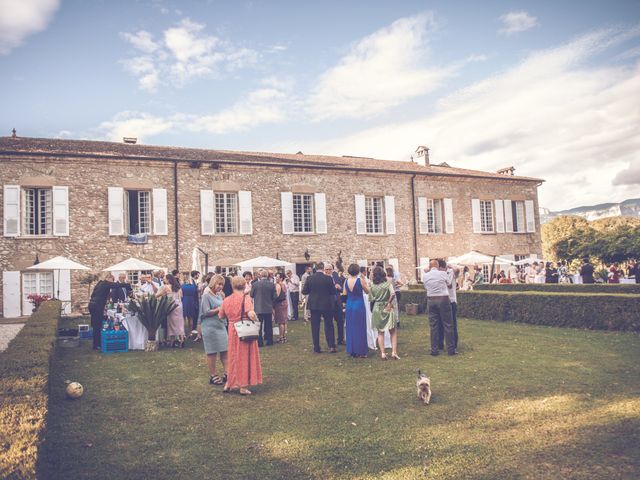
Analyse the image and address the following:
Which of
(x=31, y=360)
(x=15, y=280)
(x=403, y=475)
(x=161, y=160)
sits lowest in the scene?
(x=403, y=475)

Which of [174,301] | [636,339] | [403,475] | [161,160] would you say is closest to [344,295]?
[174,301]

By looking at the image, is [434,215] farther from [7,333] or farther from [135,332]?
[7,333]

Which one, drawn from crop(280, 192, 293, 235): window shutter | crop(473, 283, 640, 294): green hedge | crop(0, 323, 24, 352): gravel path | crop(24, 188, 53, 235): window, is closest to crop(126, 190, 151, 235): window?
crop(24, 188, 53, 235): window

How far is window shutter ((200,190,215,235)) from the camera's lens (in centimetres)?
1980

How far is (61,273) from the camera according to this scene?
17.8 meters

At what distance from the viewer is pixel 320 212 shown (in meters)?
22.2

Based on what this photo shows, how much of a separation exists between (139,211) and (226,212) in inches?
140

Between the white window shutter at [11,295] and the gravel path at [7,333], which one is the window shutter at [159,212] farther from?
the gravel path at [7,333]

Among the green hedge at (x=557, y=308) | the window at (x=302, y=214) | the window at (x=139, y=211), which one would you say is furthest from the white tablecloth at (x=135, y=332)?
the window at (x=302, y=214)

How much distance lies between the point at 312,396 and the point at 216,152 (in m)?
18.1

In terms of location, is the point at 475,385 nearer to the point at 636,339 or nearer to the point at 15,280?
the point at 636,339

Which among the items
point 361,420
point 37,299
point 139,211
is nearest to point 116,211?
point 139,211

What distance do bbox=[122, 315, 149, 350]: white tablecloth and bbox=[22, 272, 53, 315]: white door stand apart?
338 inches

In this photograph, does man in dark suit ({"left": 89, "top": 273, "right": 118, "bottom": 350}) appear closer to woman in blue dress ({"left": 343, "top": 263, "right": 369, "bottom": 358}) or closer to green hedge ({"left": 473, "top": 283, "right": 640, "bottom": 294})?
woman in blue dress ({"left": 343, "top": 263, "right": 369, "bottom": 358})
